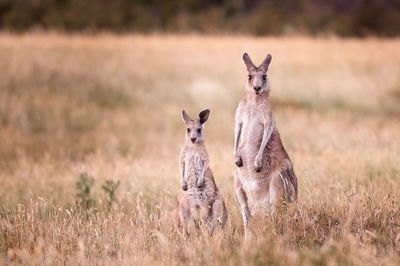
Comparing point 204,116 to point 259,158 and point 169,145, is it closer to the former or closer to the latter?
point 259,158

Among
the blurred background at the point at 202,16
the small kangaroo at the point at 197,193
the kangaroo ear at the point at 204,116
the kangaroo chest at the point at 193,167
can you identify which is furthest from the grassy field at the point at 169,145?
the blurred background at the point at 202,16

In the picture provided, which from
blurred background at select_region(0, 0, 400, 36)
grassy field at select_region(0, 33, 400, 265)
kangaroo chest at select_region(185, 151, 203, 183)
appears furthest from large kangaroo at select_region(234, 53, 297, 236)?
blurred background at select_region(0, 0, 400, 36)

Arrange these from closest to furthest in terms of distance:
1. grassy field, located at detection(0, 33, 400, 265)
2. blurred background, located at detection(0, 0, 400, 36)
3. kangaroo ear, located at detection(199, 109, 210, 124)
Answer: grassy field, located at detection(0, 33, 400, 265), kangaroo ear, located at detection(199, 109, 210, 124), blurred background, located at detection(0, 0, 400, 36)

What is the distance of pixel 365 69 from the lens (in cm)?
1812

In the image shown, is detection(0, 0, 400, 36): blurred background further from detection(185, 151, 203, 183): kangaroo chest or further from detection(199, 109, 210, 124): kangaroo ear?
detection(185, 151, 203, 183): kangaroo chest

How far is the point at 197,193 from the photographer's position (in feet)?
17.1

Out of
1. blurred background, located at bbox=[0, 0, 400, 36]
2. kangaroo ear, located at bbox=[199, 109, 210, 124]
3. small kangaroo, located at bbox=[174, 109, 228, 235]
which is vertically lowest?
small kangaroo, located at bbox=[174, 109, 228, 235]

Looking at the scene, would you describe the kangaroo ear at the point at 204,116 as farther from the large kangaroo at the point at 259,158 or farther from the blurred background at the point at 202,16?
the blurred background at the point at 202,16

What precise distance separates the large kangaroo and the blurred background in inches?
970

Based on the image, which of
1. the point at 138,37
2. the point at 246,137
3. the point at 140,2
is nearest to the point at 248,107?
the point at 246,137

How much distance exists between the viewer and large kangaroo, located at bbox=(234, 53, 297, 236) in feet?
17.0

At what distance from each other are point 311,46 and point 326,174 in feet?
43.6

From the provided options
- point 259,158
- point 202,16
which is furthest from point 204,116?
point 202,16

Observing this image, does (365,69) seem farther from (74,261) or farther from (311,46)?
(74,261)
